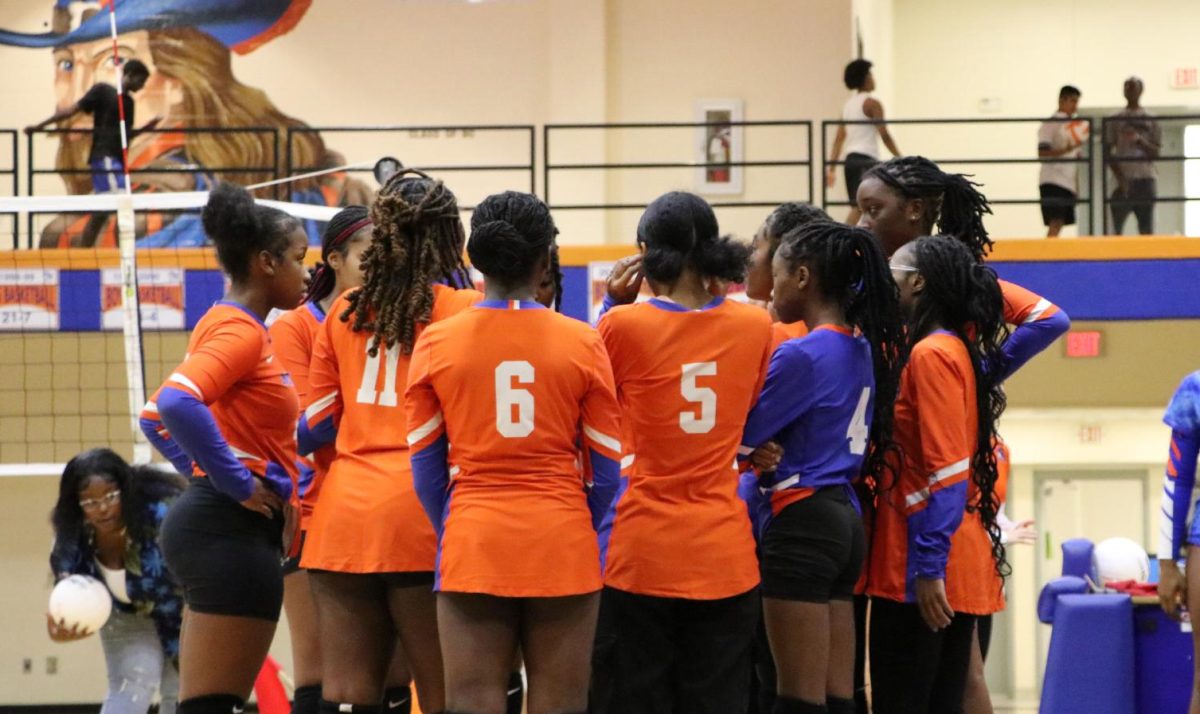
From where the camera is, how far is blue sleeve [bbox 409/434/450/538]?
10.9 feet

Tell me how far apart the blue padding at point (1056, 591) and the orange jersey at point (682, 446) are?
3.22m

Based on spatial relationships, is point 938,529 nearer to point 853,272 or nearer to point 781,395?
point 781,395

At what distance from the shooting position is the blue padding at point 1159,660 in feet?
20.2

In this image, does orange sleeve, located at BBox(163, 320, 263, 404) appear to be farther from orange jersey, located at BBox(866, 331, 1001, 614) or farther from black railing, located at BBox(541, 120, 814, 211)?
black railing, located at BBox(541, 120, 814, 211)

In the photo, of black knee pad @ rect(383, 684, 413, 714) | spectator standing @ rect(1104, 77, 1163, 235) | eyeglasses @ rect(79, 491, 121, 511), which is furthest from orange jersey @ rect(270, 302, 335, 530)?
spectator standing @ rect(1104, 77, 1163, 235)

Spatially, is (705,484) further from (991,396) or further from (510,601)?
(991,396)

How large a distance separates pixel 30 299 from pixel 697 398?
6.99m

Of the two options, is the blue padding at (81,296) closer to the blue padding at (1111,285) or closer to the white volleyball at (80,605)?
the white volleyball at (80,605)

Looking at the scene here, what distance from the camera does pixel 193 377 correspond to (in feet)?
11.9

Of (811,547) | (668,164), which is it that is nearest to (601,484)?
(811,547)

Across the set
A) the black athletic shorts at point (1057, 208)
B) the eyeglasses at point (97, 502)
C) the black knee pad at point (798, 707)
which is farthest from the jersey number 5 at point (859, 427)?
the black athletic shorts at point (1057, 208)

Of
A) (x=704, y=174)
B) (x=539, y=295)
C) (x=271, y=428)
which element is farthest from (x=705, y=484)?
(x=704, y=174)

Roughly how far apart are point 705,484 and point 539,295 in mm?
890

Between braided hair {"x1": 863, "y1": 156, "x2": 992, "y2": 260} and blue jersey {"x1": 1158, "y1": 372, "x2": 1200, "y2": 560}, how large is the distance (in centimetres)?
74
